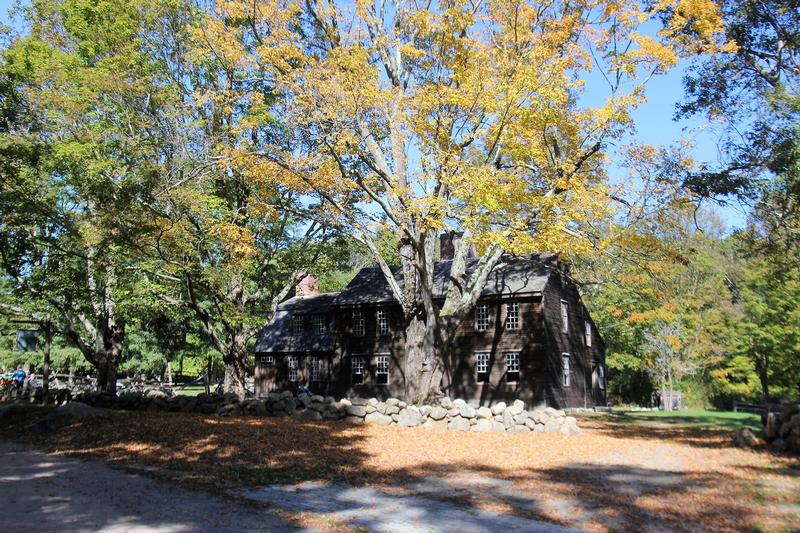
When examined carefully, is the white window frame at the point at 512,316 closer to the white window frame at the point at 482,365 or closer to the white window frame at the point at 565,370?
the white window frame at the point at 482,365

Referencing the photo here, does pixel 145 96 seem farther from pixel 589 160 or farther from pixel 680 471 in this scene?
pixel 680 471

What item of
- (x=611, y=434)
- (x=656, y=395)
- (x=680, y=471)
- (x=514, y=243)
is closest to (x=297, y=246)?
(x=514, y=243)

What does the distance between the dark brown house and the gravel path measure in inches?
822

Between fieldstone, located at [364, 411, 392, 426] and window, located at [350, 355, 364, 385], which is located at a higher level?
window, located at [350, 355, 364, 385]

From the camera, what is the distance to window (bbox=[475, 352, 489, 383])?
3197 centimetres

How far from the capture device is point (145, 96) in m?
27.3

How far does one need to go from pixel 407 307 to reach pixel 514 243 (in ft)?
18.9

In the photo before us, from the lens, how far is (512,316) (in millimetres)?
31922

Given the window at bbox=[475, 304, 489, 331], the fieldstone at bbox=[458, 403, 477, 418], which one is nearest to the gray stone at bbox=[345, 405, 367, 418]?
the fieldstone at bbox=[458, 403, 477, 418]

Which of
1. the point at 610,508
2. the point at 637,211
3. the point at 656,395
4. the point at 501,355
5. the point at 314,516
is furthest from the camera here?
the point at 656,395

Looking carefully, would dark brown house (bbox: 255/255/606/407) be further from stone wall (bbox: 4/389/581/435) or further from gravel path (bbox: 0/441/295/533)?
gravel path (bbox: 0/441/295/533)

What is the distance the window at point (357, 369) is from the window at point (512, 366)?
29.5 feet

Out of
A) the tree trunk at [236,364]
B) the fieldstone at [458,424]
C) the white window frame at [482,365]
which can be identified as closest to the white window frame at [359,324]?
the white window frame at [482,365]

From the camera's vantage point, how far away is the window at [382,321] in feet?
117
